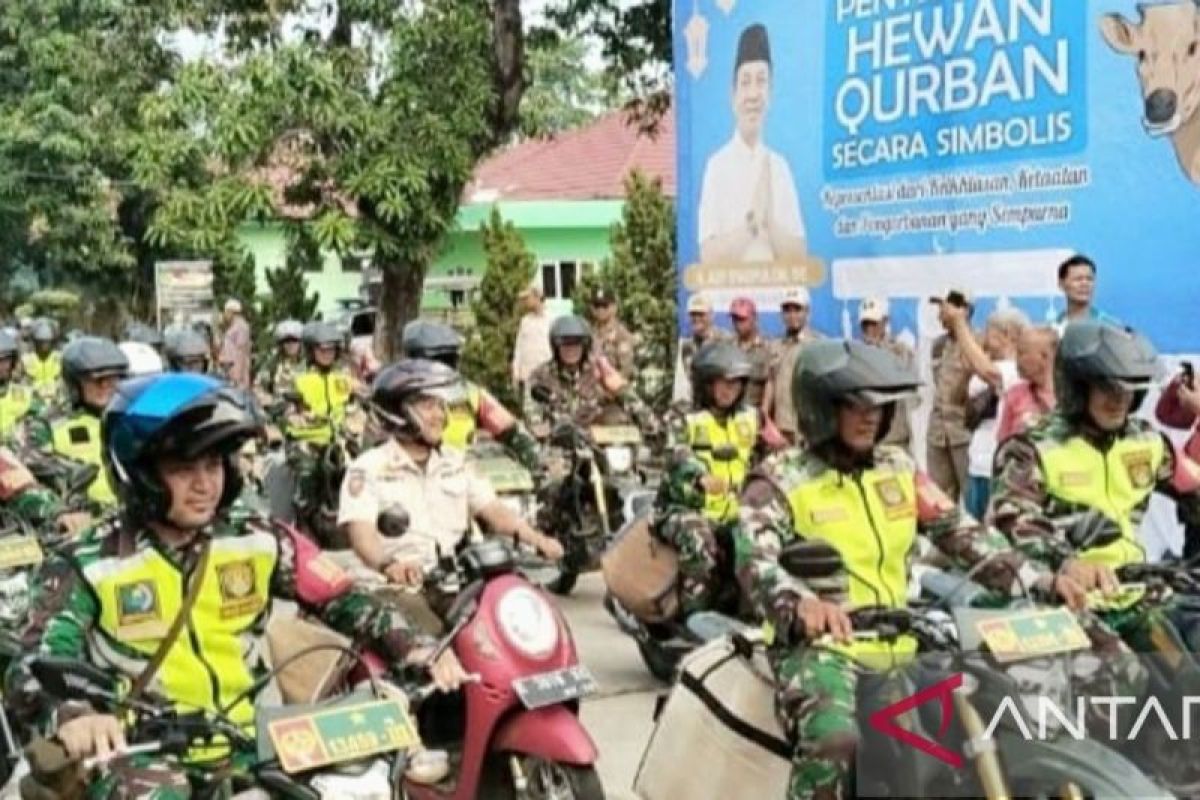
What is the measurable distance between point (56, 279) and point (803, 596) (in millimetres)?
27717

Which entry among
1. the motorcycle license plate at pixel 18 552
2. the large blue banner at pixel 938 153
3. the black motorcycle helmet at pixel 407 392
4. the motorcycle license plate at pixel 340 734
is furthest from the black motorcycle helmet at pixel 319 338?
the motorcycle license plate at pixel 340 734

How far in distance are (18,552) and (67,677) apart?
2.83 metres

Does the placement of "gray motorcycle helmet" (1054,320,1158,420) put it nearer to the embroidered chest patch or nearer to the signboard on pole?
the embroidered chest patch

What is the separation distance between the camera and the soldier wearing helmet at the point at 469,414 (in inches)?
310

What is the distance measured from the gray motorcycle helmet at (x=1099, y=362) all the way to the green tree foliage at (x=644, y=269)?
15996 millimetres

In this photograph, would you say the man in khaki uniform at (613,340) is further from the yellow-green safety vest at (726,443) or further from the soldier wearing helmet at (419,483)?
the soldier wearing helmet at (419,483)

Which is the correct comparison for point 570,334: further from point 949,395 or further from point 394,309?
point 394,309

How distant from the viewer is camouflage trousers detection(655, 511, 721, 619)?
274 inches

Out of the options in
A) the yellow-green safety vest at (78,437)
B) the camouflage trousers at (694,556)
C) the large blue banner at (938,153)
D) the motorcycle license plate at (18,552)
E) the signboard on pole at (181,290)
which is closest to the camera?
the motorcycle license plate at (18,552)

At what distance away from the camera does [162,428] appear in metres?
3.35

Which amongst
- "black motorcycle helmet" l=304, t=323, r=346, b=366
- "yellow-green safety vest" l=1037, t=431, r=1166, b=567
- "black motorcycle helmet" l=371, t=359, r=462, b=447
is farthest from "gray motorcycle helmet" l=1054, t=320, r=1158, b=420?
"black motorcycle helmet" l=304, t=323, r=346, b=366

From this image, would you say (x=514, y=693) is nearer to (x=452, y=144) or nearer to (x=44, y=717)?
(x=44, y=717)

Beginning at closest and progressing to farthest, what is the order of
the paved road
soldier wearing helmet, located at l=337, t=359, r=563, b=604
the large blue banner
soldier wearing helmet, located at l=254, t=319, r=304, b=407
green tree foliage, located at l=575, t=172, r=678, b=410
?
soldier wearing helmet, located at l=337, t=359, r=563, b=604
the paved road
the large blue banner
soldier wearing helmet, located at l=254, t=319, r=304, b=407
green tree foliage, located at l=575, t=172, r=678, b=410

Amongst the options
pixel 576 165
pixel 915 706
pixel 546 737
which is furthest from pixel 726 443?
pixel 576 165
